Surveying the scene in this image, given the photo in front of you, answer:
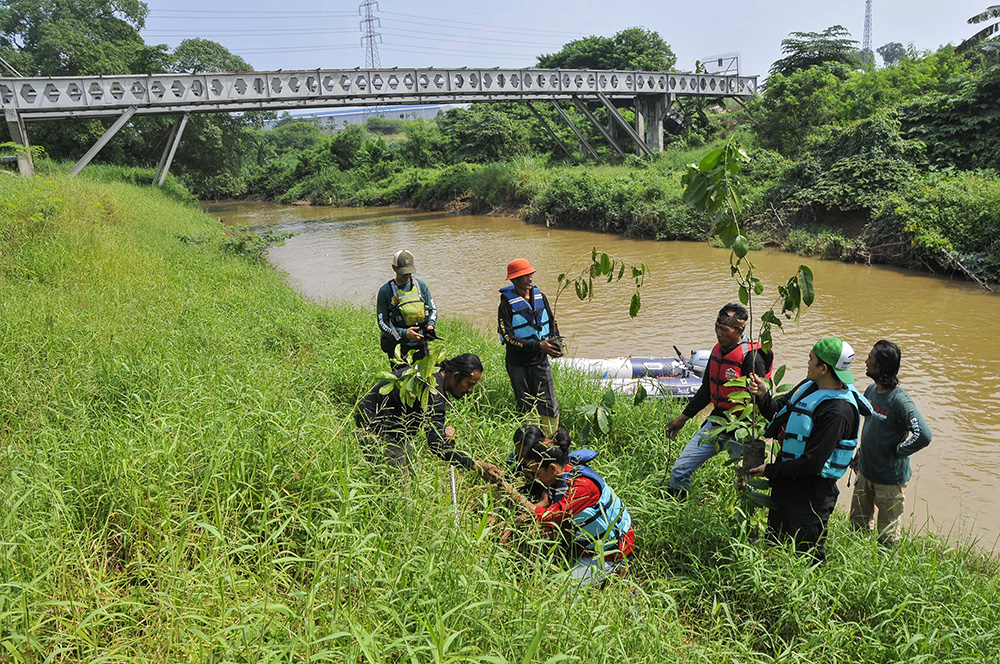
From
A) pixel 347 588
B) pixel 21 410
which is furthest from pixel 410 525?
pixel 21 410

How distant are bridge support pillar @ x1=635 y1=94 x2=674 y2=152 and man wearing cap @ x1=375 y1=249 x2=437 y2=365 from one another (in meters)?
26.3

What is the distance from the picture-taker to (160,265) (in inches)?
363

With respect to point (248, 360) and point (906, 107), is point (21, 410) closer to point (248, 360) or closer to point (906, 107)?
point (248, 360)

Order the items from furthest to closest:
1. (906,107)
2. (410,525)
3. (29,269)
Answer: (906,107) < (29,269) < (410,525)

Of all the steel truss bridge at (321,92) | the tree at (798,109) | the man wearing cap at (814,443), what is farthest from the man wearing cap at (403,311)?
the tree at (798,109)

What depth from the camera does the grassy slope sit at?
2.13 m

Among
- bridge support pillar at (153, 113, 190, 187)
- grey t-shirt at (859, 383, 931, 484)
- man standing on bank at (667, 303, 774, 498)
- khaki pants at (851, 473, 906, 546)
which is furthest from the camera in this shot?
bridge support pillar at (153, 113, 190, 187)

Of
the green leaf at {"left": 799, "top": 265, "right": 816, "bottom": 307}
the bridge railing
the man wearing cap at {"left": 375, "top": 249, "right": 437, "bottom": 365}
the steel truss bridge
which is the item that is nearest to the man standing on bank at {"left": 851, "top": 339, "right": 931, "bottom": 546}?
the green leaf at {"left": 799, "top": 265, "right": 816, "bottom": 307}

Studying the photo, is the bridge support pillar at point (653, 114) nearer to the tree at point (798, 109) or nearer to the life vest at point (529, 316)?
the tree at point (798, 109)

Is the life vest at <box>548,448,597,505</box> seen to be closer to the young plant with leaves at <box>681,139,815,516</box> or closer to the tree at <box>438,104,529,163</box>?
the young plant with leaves at <box>681,139,815,516</box>

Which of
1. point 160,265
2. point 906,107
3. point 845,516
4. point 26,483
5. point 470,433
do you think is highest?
point 906,107

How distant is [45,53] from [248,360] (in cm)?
2682

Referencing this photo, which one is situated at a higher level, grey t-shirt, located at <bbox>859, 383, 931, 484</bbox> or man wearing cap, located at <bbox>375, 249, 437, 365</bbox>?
man wearing cap, located at <bbox>375, 249, 437, 365</bbox>

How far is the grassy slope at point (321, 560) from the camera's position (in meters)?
2.13
